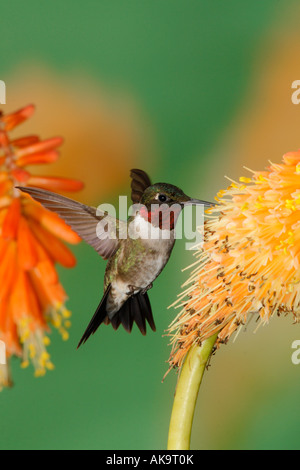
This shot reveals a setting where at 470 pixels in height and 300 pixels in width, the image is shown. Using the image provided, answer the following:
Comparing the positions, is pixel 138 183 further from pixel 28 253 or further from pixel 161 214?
pixel 28 253

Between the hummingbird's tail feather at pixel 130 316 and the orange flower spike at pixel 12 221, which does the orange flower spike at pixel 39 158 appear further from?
the hummingbird's tail feather at pixel 130 316

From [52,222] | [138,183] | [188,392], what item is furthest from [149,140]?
[188,392]

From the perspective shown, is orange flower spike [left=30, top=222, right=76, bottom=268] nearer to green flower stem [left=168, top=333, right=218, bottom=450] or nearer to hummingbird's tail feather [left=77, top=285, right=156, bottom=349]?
hummingbird's tail feather [left=77, top=285, right=156, bottom=349]

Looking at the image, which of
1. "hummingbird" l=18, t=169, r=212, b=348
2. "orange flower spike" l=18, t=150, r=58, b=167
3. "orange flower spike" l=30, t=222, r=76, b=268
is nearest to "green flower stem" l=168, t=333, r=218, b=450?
"hummingbird" l=18, t=169, r=212, b=348

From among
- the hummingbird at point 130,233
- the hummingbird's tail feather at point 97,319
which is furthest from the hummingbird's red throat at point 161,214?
the hummingbird's tail feather at point 97,319
